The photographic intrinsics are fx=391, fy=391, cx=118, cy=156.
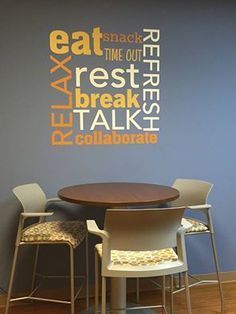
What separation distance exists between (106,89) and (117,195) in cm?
104

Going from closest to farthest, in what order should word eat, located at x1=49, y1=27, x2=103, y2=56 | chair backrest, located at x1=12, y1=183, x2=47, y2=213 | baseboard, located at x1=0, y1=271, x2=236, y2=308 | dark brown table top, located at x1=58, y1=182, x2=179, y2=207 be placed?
dark brown table top, located at x1=58, y1=182, x2=179, y2=207
chair backrest, located at x1=12, y1=183, x2=47, y2=213
word eat, located at x1=49, y1=27, x2=103, y2=56
baseboard, located at x1=0, y1=271, x2=236, y2=308

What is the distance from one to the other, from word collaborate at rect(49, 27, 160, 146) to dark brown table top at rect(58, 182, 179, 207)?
A: 470 millimetres

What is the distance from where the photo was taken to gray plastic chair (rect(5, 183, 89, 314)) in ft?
8.46

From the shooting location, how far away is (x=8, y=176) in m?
3.03

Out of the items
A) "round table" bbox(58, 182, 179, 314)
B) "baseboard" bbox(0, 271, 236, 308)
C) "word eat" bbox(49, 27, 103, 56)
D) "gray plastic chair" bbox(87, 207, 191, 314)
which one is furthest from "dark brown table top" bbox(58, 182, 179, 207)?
"word eat" bbox(49, 27, 103, 56)

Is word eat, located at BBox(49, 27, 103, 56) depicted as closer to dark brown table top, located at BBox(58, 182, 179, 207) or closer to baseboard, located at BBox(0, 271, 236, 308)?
dark brown table top, located at BBox(58, 182, 179, 207)

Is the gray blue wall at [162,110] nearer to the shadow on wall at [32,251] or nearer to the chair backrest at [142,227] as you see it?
the shadow on wall at [32,251]

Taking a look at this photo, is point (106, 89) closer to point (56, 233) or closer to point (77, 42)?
point (77, 42)

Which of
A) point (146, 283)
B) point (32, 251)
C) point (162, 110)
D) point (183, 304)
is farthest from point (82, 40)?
point (183, 304)

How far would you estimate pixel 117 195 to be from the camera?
8.13ft

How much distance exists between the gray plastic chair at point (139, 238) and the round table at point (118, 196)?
26cm

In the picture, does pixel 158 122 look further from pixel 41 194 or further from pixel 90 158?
pixel 41 194

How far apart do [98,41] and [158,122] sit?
0.82 metres

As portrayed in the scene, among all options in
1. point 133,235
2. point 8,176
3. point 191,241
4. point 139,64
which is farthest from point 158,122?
point 133,235
